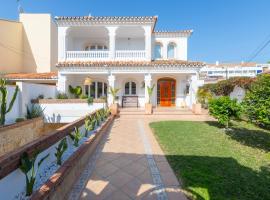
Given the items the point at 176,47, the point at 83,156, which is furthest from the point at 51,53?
the point at 83,156

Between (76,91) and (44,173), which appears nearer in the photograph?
(44,173)

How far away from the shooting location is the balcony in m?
14.9

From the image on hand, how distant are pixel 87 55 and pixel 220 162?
13.7 m

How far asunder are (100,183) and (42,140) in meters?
1.49

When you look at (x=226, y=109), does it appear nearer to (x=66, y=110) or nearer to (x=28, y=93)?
(x=66, y=110)

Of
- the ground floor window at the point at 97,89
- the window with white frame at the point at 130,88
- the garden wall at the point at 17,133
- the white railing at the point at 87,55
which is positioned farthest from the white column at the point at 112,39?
the garden wall at the point at 17,133

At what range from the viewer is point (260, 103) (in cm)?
513

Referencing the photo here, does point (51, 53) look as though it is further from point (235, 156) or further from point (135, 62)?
point (235, 156)

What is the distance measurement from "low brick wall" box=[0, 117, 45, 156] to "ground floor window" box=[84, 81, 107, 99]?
6.37 m

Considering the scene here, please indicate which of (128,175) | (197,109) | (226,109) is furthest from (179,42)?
(128,175)

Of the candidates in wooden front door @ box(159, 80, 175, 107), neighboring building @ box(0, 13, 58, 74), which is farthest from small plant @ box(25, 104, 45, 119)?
neighboring building @ box(0, 13, 58, 74)

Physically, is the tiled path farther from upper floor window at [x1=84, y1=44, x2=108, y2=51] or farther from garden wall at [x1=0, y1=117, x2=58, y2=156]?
upper floor window at [x1=84, y1=44, x2=108, y2=51]

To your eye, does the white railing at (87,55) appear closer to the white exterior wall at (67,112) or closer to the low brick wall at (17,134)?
the white exterior wall at (67,112)

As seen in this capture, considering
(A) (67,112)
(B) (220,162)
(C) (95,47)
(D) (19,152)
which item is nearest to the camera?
(D) (19,152)
